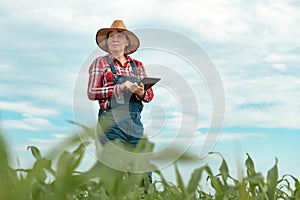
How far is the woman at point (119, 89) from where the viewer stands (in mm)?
4055

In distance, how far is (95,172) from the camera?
0.82 metres

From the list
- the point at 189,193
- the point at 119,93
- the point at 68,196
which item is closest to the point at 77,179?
the point at 68,196

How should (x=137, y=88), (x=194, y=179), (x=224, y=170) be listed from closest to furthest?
(x=194, y=179), (x=224, y=170), (x=137, y=88)

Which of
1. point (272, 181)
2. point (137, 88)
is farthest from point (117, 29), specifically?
point (272, 181)

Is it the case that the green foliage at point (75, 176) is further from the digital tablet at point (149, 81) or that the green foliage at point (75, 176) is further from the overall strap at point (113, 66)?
the overall strap at point (113, 66)

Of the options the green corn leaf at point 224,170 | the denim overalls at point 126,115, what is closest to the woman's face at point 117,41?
the denim overalls at point 126,115

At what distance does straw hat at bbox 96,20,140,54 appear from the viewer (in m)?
4.62

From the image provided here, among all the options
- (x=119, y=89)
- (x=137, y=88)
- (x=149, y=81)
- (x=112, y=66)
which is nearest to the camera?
(x=149, y=81)

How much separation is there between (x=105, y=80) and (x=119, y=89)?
0.98 feet

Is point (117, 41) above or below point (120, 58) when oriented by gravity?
above

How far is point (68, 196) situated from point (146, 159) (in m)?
0.21

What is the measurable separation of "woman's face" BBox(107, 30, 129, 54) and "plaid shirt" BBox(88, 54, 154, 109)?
0.11 metres

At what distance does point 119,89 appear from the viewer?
400 centimetres

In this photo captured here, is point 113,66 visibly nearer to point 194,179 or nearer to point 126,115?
point 126,115
